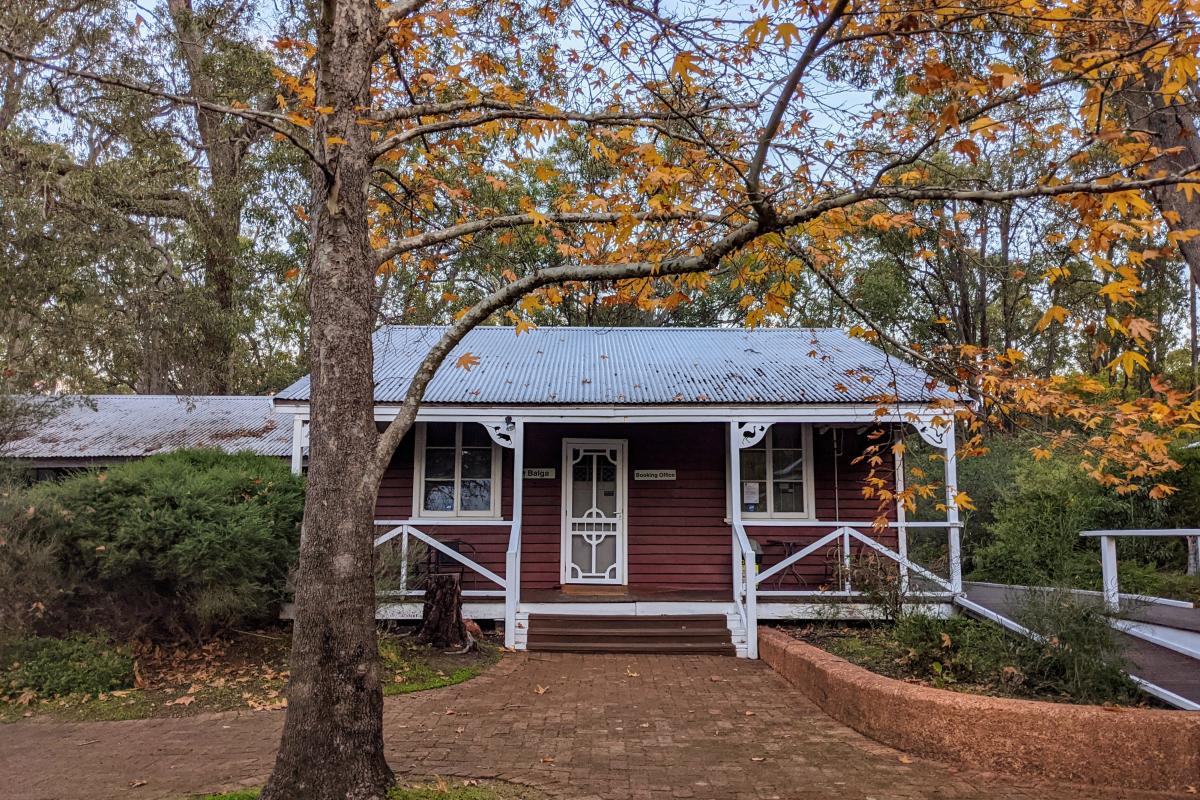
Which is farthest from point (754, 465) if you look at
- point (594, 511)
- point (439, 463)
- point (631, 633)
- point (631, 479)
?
point (439, 463)

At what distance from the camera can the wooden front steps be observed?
9.29 metres

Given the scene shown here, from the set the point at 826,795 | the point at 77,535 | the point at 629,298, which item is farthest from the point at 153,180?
the point at 826,795

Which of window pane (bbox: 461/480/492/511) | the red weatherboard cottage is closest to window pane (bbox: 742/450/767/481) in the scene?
the red weatherboard cottage

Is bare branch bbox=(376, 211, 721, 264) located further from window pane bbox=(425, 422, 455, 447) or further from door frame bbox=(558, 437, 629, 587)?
window pane bbox=(425, 422, 455, 447)

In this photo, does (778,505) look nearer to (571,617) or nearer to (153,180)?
(571,617)

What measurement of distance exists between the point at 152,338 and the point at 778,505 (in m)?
12.3

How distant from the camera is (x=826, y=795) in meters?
4.69

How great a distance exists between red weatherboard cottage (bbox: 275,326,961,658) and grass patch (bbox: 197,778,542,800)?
5.20 meters

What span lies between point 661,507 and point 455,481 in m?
3.20

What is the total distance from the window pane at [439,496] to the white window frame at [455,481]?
0.06m

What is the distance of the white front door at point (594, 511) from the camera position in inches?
446

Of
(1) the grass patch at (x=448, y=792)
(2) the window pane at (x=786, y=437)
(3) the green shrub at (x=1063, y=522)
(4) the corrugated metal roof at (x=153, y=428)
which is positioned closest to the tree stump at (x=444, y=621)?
(1) the grass patch at (x=448, y=792)

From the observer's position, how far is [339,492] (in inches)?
165

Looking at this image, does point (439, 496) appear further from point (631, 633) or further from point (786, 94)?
point (786, 94)
